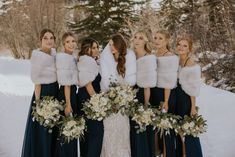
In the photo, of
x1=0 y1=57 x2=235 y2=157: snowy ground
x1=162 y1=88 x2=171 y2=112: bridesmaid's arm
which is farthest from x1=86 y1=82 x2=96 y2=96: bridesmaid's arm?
x1=0 y1=57 x2=235 y2=157: snowy ground

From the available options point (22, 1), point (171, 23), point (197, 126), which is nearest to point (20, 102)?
point (197, 126)

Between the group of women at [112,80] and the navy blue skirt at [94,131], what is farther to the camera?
the navy blue skirt at [94,131]

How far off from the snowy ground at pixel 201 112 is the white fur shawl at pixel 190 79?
6.26 ft

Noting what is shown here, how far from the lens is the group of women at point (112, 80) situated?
220 inches

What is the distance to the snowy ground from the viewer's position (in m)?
7.65

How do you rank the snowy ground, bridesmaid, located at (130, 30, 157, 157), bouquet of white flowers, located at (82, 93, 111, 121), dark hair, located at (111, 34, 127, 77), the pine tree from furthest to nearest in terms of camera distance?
the pine tree → the snowy ground → bridesmaid, located at (130, 30, 157, 157) → dark hair, located at (111, 34, 127, 77) → bouquet of white flowers, located at (82, 93, 111, 121)

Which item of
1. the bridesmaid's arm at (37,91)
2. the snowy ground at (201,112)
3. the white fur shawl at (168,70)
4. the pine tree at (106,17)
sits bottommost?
the snowy ground at (201,112)

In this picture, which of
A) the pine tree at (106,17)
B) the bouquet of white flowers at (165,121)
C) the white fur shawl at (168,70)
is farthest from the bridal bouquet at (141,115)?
the pine tree at (106,17)

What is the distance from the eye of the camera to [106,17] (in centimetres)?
2027

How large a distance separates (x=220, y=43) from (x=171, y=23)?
11.4 ft

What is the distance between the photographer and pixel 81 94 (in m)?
5.75

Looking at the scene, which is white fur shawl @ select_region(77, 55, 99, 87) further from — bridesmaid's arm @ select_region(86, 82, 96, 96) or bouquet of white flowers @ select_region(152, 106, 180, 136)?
bouquet of white flowers @ select_region(152, 106, 180, 136)

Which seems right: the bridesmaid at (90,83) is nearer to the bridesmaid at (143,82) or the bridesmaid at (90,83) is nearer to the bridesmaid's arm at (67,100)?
the bridesmaid's arm at (67,100)

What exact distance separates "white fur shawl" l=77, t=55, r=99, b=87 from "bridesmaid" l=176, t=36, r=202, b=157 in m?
1.17
